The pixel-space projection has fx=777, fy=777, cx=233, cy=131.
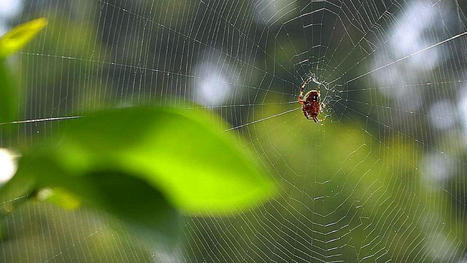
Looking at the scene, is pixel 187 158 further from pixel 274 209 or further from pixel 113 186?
pixel 274 209

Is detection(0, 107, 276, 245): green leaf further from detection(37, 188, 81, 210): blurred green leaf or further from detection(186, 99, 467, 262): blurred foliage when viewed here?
detection(186, 99, 467, 262): blurred foliage

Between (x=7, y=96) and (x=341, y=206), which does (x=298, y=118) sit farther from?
(x=7, y=96)

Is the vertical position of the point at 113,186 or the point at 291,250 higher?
the point at 113,186

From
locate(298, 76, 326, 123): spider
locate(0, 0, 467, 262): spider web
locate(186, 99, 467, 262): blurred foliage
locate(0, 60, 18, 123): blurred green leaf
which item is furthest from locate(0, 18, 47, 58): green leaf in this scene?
locate(186, 99, 467, 262): blurred foliage

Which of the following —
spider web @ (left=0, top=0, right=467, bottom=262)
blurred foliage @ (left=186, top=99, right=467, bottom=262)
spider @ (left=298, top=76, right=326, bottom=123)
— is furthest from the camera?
blurred foliage @ (left=186, top=99, right=467, bottom=262)

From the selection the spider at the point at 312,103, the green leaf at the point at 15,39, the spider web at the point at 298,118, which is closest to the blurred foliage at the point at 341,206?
the spider web at the point at 298,118

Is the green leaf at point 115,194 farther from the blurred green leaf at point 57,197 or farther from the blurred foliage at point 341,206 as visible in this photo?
the blurred foliage at point 341,206

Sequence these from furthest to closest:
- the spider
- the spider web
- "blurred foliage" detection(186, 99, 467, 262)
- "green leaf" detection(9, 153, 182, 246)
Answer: "blurred foliage" detection(186, 99, 467, 262) → the spider web → the spider → "green leaf" detection(9, 153, 182, 246)

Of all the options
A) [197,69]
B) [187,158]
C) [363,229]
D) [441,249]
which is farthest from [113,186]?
[441,249]
